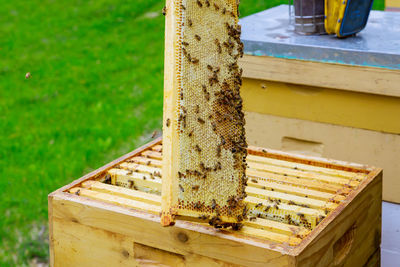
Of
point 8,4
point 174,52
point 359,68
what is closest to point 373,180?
point 359,68

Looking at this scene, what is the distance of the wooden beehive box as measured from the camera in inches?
59.5

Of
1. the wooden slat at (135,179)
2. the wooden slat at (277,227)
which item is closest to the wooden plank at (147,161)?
the wooden slat at (135,179)

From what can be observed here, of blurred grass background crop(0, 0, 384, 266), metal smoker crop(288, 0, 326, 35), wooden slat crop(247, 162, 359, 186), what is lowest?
blurred grass background crop(0, 0, 384, 266)

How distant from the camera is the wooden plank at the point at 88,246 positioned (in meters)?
1.70

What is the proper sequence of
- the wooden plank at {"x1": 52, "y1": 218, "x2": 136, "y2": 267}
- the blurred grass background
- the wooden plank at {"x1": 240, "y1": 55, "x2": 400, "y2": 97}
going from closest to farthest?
the wooden plank at {"x1": 52, "y1": 218, "x2": 136, "y2": 267}, the wooden plank at {"x1": 240, "y1": 55, "x2": 400, "y2": 97}, the blurred grass background

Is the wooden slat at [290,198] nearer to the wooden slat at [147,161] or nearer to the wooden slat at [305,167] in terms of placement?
the wooden slat at [305,167]

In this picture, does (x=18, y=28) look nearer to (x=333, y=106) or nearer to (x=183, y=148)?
(x=333, y=106)

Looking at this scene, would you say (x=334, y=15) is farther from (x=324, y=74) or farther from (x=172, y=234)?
(x=172, y=234)

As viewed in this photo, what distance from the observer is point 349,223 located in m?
1.71

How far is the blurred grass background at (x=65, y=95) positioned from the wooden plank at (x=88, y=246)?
96cm

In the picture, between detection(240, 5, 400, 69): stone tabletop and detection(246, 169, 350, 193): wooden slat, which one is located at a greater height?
detection(240, 5, 400, 69): stone tabletop

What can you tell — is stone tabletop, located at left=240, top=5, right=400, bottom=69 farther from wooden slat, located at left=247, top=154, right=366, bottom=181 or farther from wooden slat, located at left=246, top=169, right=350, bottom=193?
wooden slat, located at left=246, top=169, right=350, bottom=193

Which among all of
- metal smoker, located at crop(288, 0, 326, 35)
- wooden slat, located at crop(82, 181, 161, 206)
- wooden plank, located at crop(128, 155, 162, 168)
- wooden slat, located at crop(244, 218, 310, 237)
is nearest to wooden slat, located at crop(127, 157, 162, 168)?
wooden plank, located at crop(128, 155, 162, 168)

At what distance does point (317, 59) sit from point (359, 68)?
0.63ft
